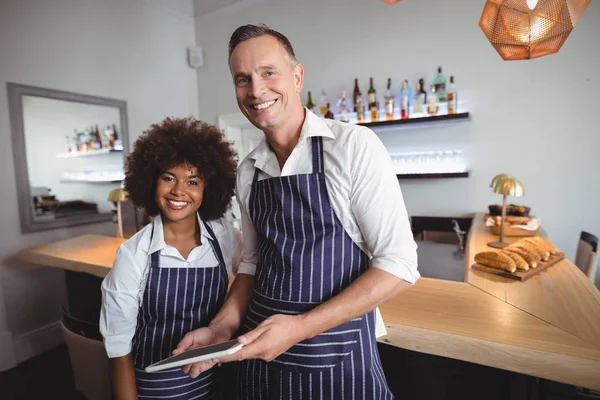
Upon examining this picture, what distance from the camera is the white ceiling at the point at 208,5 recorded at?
4270 mm

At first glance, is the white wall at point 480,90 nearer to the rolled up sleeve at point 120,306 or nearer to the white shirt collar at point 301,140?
the white shirt collar at point 301,140

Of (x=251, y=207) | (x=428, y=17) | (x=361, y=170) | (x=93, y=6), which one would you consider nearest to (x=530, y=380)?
(x=361, y=170)

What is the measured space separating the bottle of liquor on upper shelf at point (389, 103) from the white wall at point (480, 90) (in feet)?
0.23

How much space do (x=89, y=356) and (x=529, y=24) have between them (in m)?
2.25

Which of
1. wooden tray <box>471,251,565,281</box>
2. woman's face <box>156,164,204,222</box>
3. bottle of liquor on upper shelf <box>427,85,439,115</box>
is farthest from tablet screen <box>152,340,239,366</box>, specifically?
bottle of liquor on upper shelf <box>427,85,439,115</box>

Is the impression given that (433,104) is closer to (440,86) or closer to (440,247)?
(440,86)

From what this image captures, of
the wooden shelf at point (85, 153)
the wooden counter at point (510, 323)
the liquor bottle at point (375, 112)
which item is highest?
the liquor bottle at point (375, 112)

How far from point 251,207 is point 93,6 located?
135 inches

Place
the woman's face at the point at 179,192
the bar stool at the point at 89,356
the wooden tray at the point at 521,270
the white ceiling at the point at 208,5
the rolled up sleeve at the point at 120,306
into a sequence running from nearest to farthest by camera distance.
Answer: the rolled up sleeve at the point at 120,306, the woman's face at the point at 179,192, the bar stool at the point at 89,356, the wooden tray at the point at 521,270, the white ceiling at the point at 208,5

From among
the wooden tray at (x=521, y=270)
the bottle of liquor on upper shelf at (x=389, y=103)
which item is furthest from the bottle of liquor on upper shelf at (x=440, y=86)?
the wooden tray at (x=521, y=270)

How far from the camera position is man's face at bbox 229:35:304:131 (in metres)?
0.96

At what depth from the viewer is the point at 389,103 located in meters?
3.43

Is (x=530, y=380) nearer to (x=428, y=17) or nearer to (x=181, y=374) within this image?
(x=181, y=374)

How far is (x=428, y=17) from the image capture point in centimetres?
331
